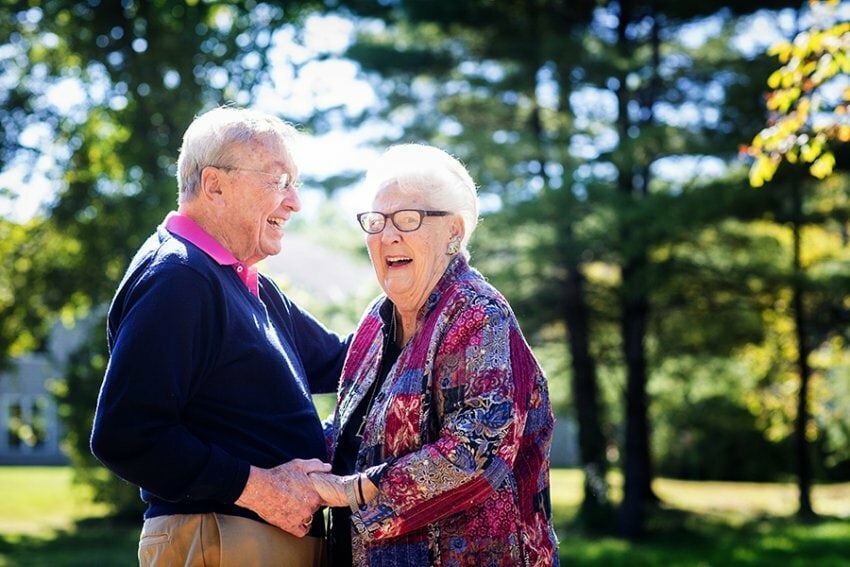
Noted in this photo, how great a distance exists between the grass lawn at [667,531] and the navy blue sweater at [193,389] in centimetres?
859

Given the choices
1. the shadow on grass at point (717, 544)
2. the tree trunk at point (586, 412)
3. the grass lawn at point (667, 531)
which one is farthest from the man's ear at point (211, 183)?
the tree trunk at point (586, 412)

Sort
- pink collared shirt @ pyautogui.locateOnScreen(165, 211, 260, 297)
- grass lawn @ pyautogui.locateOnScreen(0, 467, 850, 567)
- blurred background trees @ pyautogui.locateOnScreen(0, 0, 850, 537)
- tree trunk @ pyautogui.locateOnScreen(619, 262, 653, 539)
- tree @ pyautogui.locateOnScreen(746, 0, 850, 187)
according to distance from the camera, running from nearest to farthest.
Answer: pink collared shirt @ pyautogui.locateOnScreen(165, 211, 260, 297) < tree @ pyautogui.locateOnScreen(746, 0, 850, 187) < grass lawn @ pyautogui.locateOnScreen(0, 467, 850, 567) < blurred background trees @ pyautogui.locateOnScreen(0, 0, 850, 537) < tree trunk @ pyautogui.locateOnScreen(619, 262, 653, 539)

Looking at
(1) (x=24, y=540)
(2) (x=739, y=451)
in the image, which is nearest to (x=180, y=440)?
(1) (x=24, y=540)

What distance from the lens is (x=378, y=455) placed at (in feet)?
8.41

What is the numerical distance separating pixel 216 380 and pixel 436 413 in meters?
0.53

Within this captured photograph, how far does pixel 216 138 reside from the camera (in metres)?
2.63

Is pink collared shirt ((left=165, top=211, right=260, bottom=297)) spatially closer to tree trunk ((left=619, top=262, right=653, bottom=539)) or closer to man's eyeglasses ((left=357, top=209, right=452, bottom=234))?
man's eyeglasses ((left=357, top=209, right=452, bottom=234))

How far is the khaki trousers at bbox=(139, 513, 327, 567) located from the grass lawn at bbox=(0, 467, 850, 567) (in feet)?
28.2

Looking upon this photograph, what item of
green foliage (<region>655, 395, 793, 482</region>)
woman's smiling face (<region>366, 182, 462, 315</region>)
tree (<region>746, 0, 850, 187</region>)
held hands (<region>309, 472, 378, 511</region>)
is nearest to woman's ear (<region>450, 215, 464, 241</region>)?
woman's smiling face (<region>366, 182, 462, 315</region>)

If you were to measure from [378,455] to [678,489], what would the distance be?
73.1 ft

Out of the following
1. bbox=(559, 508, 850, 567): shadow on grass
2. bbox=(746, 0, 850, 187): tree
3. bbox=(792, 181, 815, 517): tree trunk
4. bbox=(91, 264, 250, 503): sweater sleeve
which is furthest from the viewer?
bbox=(792, 181, 815, 517): tree trunk

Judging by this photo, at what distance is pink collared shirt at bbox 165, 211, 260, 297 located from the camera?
8.63ft

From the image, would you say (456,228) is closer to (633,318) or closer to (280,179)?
(280,179)

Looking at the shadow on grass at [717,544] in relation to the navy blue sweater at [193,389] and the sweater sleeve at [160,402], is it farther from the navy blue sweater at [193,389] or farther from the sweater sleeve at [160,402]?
the sweater sleeve at [160,402]
